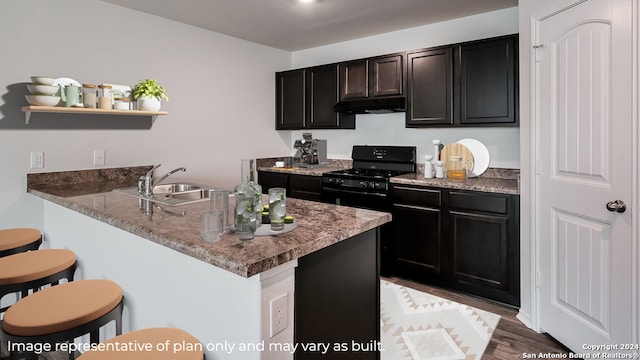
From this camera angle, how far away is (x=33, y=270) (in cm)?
171

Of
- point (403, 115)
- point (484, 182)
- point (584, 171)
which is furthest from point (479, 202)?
point (403, 115)

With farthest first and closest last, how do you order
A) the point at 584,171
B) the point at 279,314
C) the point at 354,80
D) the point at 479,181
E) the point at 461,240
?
the point at 354,80 → the point at 479,181 → the point at 461,240 → the point at 584,171 → the point at 279,314

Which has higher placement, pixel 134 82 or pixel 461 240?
pixel 134 82

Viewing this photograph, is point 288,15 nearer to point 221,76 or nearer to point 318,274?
point 221,76

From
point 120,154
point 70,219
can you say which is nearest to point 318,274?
point 70,219

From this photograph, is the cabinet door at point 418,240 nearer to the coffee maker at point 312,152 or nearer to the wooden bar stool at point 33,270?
the coffee maker at point 312,152

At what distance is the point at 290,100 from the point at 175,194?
231 cm

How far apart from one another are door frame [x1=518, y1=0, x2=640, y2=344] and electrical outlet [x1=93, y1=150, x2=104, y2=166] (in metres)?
3.27

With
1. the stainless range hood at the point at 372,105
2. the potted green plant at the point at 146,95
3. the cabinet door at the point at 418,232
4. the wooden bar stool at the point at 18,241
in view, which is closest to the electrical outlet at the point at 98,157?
the potted green plant at the point at 146,95

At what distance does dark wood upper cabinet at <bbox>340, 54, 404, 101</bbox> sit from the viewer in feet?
11.8

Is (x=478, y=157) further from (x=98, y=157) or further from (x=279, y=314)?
(x=98, y=157)

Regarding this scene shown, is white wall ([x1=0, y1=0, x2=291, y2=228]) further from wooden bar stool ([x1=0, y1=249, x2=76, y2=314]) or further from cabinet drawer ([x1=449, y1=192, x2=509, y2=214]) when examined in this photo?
cabinet drawer ([x1=449, y1=192, x2=509, y2=214])

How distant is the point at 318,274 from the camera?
1452 mm

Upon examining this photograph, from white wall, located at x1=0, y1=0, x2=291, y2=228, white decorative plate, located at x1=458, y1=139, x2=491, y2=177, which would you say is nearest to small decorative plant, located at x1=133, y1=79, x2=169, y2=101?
white wall, located at x1=0, y1=0, x2=291, y2=228
